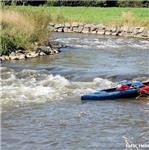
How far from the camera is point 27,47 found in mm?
26391

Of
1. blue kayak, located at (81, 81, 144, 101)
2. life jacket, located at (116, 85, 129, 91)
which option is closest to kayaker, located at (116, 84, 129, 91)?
life jacket, located at (116, 85, 129, 91)

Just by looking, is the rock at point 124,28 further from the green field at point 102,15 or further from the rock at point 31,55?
the rock at point 31,55

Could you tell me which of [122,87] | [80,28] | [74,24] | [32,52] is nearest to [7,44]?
[32,52]

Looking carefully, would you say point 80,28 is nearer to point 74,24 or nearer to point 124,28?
point 74,24

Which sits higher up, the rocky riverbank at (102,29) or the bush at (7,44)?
the bush at (7,44)

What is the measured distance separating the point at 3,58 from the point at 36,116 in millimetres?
10902

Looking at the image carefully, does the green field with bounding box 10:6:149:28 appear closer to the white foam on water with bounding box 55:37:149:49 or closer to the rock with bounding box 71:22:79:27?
the rock with bounding box 71:22:79:27

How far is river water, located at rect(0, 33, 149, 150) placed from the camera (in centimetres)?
1191

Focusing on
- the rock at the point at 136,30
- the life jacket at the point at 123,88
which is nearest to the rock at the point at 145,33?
the rock at the point at 136,30

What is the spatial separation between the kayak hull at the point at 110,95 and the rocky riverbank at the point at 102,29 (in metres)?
20.6

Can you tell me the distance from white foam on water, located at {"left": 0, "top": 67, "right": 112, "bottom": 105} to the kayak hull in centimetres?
77

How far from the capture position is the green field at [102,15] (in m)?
40.9

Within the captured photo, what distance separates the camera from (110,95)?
53.4 ft

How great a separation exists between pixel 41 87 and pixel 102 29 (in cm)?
2266
